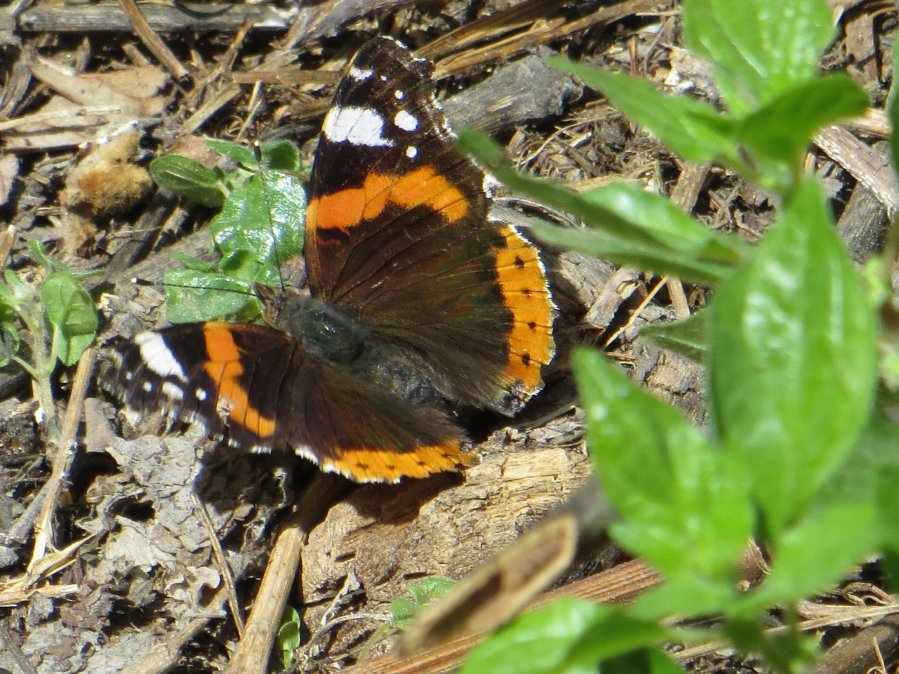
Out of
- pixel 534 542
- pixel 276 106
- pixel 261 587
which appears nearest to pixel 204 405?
pixel 261 587

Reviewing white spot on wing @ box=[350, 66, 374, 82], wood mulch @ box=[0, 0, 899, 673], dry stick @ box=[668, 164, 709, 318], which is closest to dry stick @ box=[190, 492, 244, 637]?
wood mulch @ box=[0, 0, 899, 673]

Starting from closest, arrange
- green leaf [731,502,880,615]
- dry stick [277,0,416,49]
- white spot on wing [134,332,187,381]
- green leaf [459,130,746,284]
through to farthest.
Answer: green leaf [731,502,880,615] < green leaf [459,130,746,284] < white spot on wing [134,332,187,381] < dry stick [277,0,416,49]

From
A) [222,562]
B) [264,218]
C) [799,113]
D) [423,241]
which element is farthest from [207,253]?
[799,113]

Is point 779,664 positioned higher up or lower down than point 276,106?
lower down

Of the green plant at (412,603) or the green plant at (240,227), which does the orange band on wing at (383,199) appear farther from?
the green plant at (412,603)

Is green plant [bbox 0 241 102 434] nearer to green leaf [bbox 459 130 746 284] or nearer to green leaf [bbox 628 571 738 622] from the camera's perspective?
green leaf [bbox 459 130 746 284]

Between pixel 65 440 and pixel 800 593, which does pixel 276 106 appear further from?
pixel 800 593
